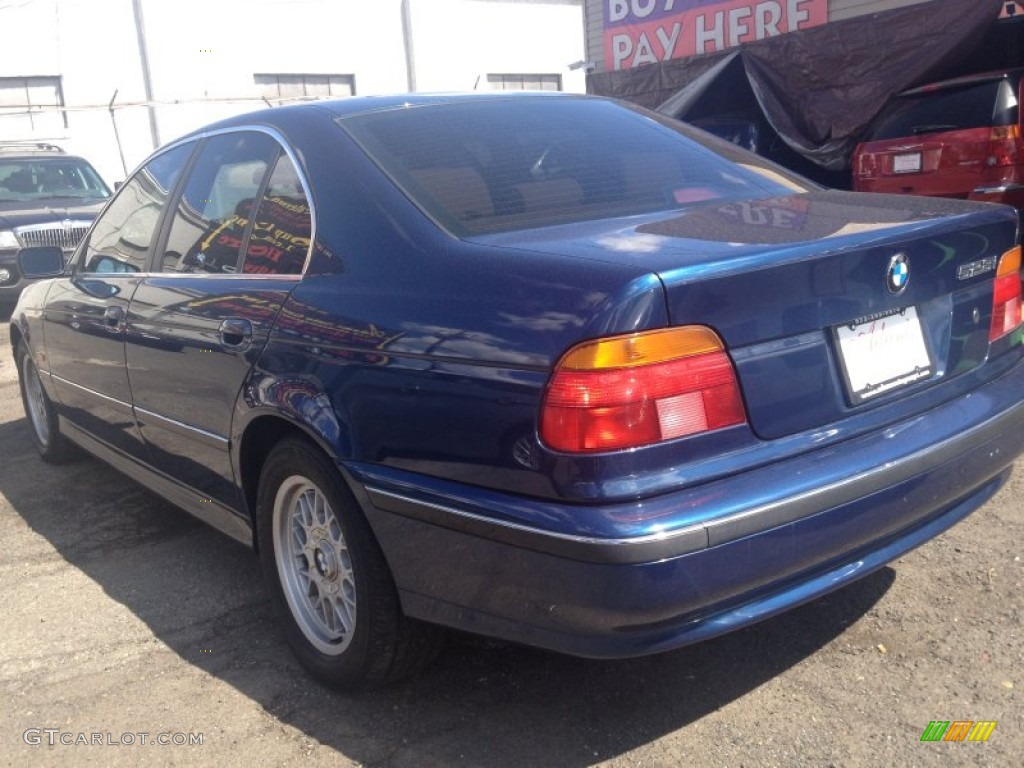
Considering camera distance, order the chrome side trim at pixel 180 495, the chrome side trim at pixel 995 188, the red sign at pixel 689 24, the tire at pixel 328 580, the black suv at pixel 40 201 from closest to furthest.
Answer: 1. the tire at pixel 328 580
2. the chrome side trim at pixel 180 495
3. the chrome side trim at pixel 995 188
4. the black suv at pixel 40 201
5. the red sign at pixel 689 24

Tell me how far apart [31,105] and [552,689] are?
2056 cm

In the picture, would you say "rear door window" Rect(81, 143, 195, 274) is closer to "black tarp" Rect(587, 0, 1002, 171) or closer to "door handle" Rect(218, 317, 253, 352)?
"door handle" Rect(218, 317, 253, 352)

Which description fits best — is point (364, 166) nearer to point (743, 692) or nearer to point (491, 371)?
point (491, 371)

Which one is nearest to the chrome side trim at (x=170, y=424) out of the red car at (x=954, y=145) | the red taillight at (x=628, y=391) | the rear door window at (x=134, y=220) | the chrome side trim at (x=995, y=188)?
the rear door window at (x=134, y=220)

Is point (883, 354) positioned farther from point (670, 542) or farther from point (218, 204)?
point (218, 204)

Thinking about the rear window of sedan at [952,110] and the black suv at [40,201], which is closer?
the rear window of sedan at [952,110]

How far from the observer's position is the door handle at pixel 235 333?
10.3ft

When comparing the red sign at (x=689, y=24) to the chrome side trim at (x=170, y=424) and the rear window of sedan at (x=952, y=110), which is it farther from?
the chrome side trim at (x=170, y=424)

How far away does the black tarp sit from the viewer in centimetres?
919

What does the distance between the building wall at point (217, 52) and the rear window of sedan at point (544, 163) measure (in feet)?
54.9

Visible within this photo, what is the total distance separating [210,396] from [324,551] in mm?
677

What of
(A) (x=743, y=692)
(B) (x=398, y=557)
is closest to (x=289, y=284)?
(B) (x=398, y=557)

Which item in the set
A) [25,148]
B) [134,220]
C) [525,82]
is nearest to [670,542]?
[134,220]

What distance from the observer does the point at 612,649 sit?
2.32 m
